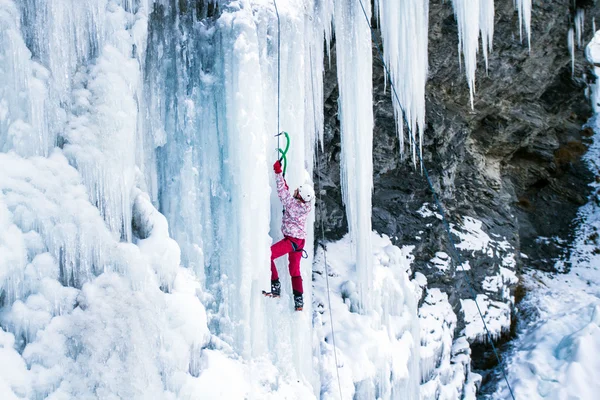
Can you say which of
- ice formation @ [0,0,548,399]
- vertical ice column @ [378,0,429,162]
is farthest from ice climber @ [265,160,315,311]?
vertical ice column @ [378,0,429,162]

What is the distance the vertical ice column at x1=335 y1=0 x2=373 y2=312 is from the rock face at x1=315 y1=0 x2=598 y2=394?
3.24 ft

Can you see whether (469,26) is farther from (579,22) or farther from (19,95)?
(19,95)

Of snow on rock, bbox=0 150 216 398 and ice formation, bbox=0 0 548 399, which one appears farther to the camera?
ice formation, bbox=0 0 548 399

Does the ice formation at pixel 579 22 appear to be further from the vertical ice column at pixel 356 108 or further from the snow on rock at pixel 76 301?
the snow on rock at pixel 76 301

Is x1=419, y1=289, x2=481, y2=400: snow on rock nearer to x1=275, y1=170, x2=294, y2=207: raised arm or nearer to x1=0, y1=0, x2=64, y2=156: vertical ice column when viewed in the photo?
x1=275, y1=170, x2=294, y2=207: raised arm

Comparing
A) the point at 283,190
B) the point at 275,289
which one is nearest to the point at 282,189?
the point at 283,190

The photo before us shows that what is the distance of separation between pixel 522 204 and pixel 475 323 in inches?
161

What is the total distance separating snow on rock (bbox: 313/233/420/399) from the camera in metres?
4.87

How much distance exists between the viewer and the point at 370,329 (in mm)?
5309

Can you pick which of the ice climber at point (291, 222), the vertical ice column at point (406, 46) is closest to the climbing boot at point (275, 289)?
the ice climber at point (291, 222)

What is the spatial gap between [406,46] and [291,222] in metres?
3.10

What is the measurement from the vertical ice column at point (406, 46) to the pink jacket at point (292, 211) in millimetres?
2277

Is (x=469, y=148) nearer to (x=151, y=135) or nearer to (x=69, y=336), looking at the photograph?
(x=151, y=135)

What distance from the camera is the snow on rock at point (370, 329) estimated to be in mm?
4871
